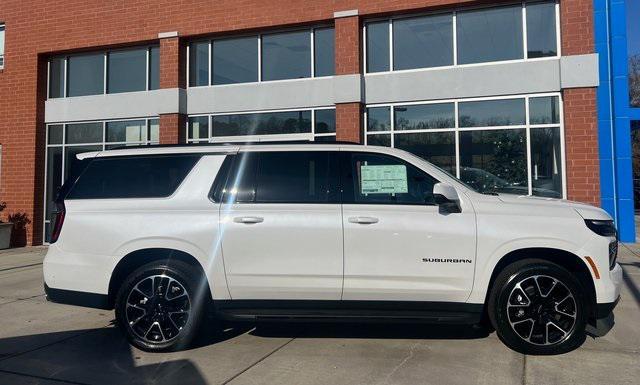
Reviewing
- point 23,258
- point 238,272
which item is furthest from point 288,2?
point 238,272

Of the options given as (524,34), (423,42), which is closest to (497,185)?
(524,34)

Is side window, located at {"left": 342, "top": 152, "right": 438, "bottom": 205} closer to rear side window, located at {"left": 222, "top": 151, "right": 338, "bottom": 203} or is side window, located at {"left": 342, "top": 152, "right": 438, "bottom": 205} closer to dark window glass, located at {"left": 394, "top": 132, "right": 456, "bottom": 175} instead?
rear side window, located at {"left": 222, "top": 151, "right": 338, "bottom": 203}

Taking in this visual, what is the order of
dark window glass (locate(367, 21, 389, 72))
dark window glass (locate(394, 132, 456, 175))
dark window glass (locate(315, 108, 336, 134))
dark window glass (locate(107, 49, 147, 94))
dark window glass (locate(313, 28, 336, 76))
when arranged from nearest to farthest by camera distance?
dark window glass (locate(394, 132, 456, 175))
dark window glass (locate(367, 21, 389, 72))
dark window glass (locate(315, 108, 336, 134))
dark window glass (locate(313, 28, 336, 76))
dark window glass (locate(107, 49, 147, 94))

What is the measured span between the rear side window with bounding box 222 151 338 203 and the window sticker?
291 mm

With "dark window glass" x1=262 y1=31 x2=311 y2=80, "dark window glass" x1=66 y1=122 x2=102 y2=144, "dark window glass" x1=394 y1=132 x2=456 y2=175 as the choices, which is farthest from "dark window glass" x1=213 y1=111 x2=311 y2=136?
"dark window glass" x1=66 y1=122 x2=102 y2=144

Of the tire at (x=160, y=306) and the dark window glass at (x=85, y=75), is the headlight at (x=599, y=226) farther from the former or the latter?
the dark window glass at (x=85, y=75)

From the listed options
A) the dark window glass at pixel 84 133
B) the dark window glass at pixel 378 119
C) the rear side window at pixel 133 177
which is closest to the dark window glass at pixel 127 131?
the dark window glass at pixel 84 133

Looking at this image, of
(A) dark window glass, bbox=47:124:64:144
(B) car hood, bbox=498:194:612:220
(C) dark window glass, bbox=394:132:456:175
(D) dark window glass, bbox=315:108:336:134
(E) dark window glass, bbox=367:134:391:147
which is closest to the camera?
(B) car hood, bbox=498:194:612:220

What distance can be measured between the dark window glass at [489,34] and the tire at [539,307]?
782 cm

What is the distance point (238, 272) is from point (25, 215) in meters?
11.9

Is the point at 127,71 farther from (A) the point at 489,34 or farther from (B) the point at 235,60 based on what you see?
(A) the point at 489,34

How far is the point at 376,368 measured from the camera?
14.6ft

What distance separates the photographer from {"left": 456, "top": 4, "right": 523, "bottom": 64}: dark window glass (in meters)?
11.3

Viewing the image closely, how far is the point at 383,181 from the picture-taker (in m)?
4.89
